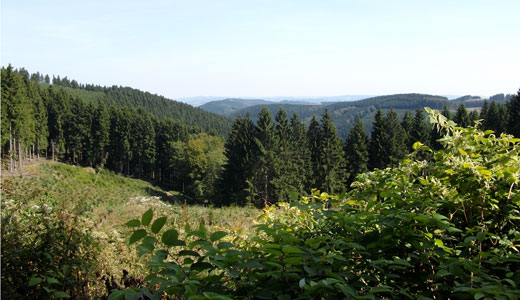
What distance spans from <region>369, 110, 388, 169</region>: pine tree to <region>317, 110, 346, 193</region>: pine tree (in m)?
4.80

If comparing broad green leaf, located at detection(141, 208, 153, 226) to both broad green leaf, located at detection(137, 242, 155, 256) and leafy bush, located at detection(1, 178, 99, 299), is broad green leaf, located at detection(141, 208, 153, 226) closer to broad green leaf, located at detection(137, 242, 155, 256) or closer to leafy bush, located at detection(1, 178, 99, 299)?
broad green leaf, located at detection(137, 242, 155, 256)

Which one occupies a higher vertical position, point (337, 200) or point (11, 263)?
point (337, 200)

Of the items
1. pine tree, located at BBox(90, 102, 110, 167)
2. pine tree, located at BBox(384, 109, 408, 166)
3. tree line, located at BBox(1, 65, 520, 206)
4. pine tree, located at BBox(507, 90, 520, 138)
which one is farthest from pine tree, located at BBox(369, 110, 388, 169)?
pine tree, located at BBox(90, 102, 110, 167)

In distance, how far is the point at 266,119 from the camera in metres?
35.9

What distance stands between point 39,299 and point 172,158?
60.4 m

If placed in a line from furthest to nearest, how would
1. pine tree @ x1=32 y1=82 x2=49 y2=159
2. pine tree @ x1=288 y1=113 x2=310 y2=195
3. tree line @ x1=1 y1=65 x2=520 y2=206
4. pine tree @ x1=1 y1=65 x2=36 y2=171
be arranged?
pine tree @ x1=32 y1=82 x2=49 y2=159
pine tree @ x1=288 y1=113 x2=310 y2=195
tree line @ x1=1 y1=65 x2=520 y2=206
pine tree @ x1=1 y1=65 x2=36 y2=171

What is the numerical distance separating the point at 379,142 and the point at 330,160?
7391mm

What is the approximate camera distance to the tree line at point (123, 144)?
168ft

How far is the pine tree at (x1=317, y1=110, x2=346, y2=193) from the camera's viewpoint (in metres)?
38.8

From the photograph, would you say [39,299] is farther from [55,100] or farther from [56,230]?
[55,100]

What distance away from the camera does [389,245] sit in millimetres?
1761

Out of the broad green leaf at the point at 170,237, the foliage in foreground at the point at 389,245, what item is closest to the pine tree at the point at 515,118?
the foliage in foreground at the point at 389,245

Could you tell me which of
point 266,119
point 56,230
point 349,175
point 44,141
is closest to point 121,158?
point 44,141

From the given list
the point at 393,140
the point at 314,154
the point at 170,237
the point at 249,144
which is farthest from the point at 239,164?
the point at 170,237
